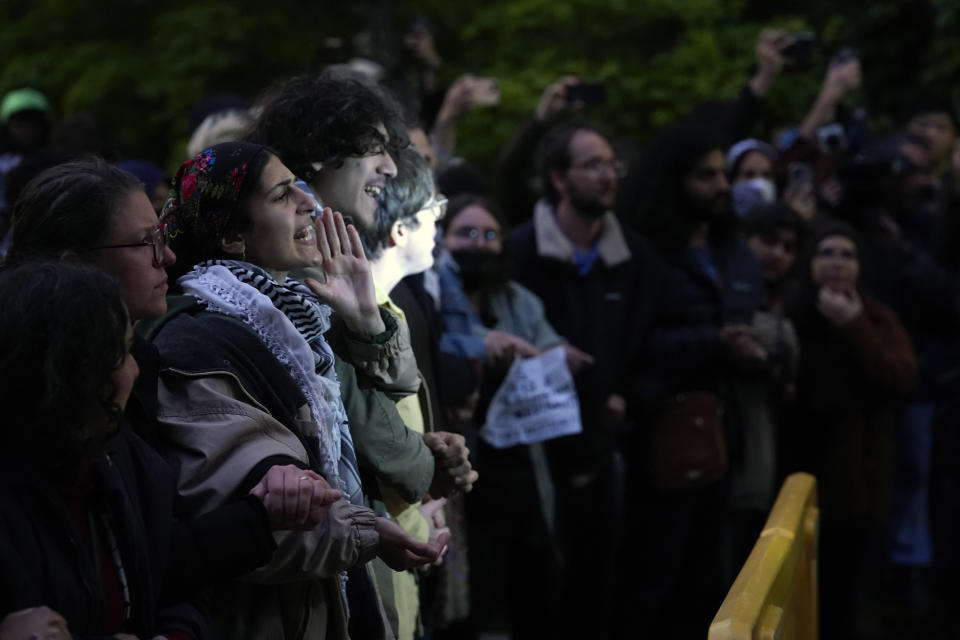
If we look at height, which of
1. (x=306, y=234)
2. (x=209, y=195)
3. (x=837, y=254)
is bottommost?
(x=837, y=254)

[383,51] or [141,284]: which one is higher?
[383,51]

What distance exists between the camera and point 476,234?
531 cm

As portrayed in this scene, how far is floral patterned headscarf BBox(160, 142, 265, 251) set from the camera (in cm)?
299

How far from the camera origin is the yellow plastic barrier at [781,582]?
8.67ft

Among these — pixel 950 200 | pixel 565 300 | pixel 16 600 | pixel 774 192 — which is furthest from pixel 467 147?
pixel 16 600

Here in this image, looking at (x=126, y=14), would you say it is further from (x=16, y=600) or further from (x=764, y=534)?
(x=16, y=600)

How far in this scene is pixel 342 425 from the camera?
310 centimetres

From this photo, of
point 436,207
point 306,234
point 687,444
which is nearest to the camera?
point 306,234

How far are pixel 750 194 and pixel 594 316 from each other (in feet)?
7.00

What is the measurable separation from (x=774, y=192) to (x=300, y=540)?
6.05m

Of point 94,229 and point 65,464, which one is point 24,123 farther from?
point 65,464

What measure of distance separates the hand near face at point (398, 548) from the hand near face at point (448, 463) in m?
0.50

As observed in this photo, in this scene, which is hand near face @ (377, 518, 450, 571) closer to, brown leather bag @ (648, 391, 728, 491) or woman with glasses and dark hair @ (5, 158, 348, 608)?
woman with glasses and dark hair @ (5, 158, 348, 608)

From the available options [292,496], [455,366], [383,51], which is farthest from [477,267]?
[383,51]
